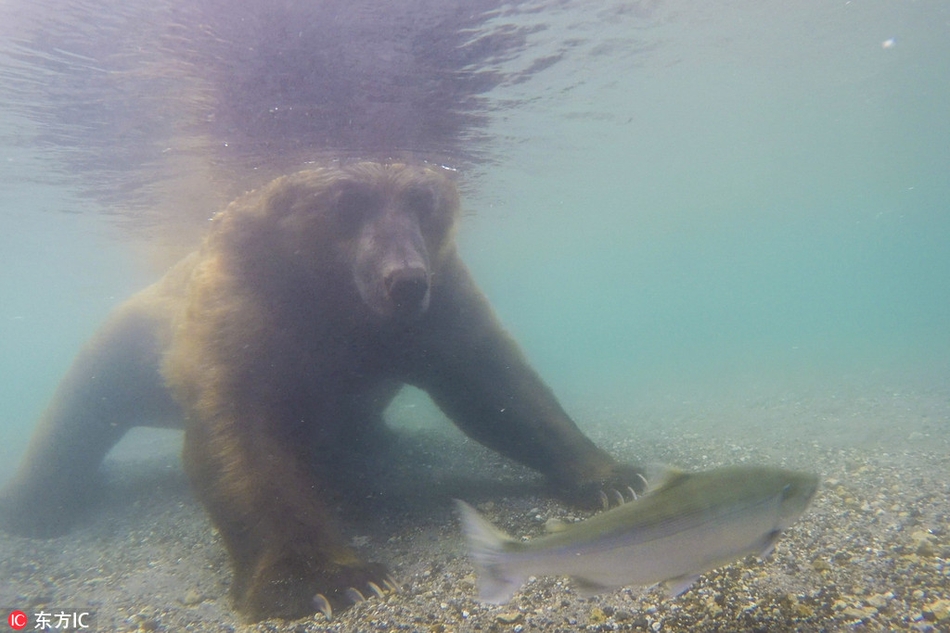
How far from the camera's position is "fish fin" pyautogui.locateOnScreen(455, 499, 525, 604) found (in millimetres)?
1735

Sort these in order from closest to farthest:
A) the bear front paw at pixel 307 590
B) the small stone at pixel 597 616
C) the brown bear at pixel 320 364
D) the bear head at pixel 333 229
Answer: the small stone at pixel 597 616
the bear front paw at pixel 307 590
the brown bear at pixel 320 364
the bear head at pixel 333 229

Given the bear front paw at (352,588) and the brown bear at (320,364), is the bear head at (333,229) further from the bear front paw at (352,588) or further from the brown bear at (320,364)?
the bear front paw at (352,588)

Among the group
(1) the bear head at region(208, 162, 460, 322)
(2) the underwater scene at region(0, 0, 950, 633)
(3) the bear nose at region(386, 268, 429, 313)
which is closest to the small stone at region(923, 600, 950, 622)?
(2) the underwater scene at region(0, 0, 950, 633)

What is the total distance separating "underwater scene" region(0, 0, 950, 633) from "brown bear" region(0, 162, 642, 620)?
2 cm

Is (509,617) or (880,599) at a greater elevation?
(880,599)

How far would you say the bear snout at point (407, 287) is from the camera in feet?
11.6

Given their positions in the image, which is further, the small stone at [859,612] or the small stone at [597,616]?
the small stone at [597,616]

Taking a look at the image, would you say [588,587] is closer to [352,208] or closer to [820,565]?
[820,565]

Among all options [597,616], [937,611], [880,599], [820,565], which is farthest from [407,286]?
[937,611]

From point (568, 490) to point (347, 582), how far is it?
178 cm

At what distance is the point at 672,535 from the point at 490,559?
0.58 metres

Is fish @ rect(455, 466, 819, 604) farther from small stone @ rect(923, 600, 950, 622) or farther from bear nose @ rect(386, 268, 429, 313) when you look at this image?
bear nose @ rect(386, 268, 429, 313)

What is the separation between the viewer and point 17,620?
3467 mm

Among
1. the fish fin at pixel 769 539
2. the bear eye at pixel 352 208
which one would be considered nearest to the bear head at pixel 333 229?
the bear eye at pixel 352 208
